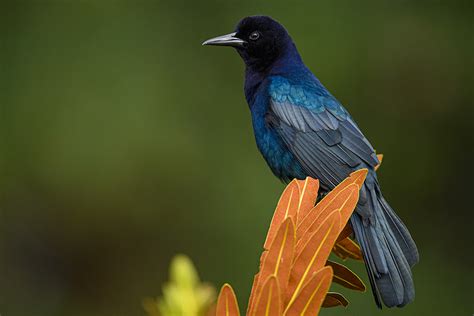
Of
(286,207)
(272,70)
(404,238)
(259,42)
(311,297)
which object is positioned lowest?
(404,238)

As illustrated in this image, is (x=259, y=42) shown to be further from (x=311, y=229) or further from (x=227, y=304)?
(x=227, y=304)

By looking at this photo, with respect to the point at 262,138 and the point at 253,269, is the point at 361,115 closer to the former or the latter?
the point at 253,269

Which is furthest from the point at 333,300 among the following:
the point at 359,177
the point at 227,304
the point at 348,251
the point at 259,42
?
the point at 259,42

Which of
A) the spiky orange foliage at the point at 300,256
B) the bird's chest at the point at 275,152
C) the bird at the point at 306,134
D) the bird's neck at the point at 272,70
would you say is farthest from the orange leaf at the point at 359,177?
the bird's neck at the point at 272,70

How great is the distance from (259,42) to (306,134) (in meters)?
0.76

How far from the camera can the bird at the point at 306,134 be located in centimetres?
257

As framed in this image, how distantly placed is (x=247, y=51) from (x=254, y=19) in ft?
0.61

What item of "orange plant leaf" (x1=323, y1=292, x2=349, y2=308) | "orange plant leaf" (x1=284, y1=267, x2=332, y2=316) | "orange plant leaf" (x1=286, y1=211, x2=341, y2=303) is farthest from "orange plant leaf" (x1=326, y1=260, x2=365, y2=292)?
"orange plant leaf" (x1=284, y1=267, x2=332, y2=316)

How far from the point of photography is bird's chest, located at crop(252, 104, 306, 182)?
3.50 metres

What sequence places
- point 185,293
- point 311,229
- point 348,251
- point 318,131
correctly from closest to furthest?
point 185,293
point 311,229
point 348,251
point 318,131

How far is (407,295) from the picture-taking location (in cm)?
212

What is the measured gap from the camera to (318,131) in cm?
351

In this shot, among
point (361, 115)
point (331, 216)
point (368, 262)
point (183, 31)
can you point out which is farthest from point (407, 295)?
point (183, 31)

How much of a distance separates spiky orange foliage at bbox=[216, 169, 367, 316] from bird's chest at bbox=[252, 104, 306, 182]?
162 centimetres
